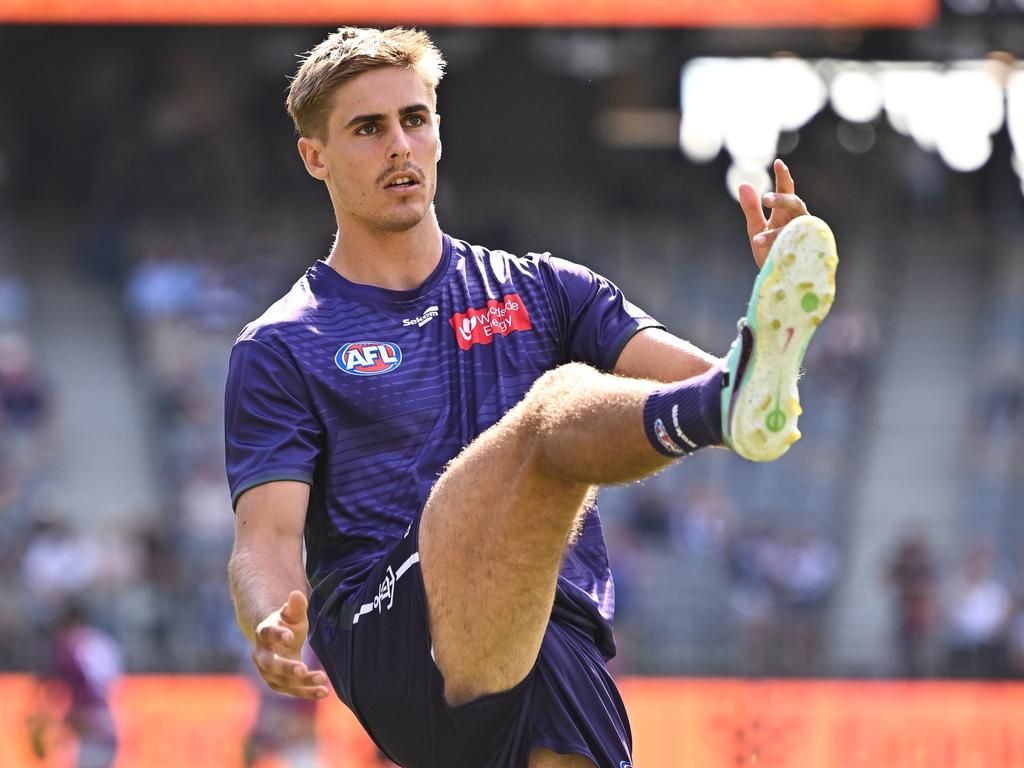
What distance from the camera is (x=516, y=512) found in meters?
3.65

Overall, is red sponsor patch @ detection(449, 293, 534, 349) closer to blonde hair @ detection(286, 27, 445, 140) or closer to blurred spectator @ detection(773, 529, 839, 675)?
blonde hair @ detection(286, 27, 445, 140)

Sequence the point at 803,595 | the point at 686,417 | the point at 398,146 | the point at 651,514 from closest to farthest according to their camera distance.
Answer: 1. the point at 686,417
2. the point at 398,146
3. the point at 803,595
4. the point at 651,514

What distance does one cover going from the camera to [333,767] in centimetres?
1083

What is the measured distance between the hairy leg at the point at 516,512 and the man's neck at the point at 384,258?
78 centimetres

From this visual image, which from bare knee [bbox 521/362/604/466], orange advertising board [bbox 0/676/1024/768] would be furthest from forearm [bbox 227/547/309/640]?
orange advertising board [bbox 0/676/1024/768]

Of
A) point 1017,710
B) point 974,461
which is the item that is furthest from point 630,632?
point 974,461

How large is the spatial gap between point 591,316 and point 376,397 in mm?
654

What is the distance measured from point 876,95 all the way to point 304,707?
9.70 meters

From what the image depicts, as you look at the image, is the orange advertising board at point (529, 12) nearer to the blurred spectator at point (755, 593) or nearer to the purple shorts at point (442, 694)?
the blurred spectator at point (755, 593)

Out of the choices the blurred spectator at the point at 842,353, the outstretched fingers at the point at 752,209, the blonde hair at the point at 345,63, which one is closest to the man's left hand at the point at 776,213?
the outstretched fingers at the point at 752,209

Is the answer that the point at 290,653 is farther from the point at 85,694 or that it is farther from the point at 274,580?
the point at 85,694

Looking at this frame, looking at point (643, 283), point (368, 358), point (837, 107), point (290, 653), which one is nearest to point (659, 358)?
point (368, 358)

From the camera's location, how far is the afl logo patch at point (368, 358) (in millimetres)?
4223

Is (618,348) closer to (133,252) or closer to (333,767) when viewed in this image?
(333,767)
